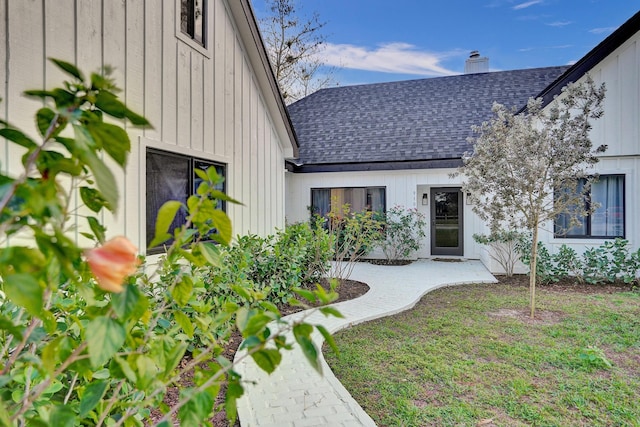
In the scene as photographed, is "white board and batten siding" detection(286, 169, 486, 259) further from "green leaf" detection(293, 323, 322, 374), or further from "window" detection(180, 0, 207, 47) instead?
"green leaf" detection(293, 323, 322, 374)

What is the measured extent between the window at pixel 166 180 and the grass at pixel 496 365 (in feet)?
10.2

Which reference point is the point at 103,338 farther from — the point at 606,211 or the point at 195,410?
the point at 606,211

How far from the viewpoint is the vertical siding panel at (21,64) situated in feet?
11.6

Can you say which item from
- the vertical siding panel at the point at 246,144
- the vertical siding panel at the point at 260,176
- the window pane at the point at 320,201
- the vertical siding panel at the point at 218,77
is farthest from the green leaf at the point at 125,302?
the window pane at the point at 320,201

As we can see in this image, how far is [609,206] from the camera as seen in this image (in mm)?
9438

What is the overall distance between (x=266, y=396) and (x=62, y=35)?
4378 mm

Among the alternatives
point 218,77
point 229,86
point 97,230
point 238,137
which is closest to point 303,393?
point 97,230

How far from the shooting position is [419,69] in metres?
20.3

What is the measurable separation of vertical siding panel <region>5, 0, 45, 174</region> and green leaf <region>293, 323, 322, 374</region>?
3.88 metres

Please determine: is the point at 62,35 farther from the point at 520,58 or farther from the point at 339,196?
the point at 520,58

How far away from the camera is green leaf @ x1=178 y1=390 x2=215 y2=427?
0.90 meters

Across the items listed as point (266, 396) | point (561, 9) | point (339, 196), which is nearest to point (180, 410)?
point (266, 396)

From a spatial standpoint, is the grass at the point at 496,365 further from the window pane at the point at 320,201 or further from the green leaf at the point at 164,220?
the window pane at the point at 320,201

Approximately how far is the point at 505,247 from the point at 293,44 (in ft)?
49.7
